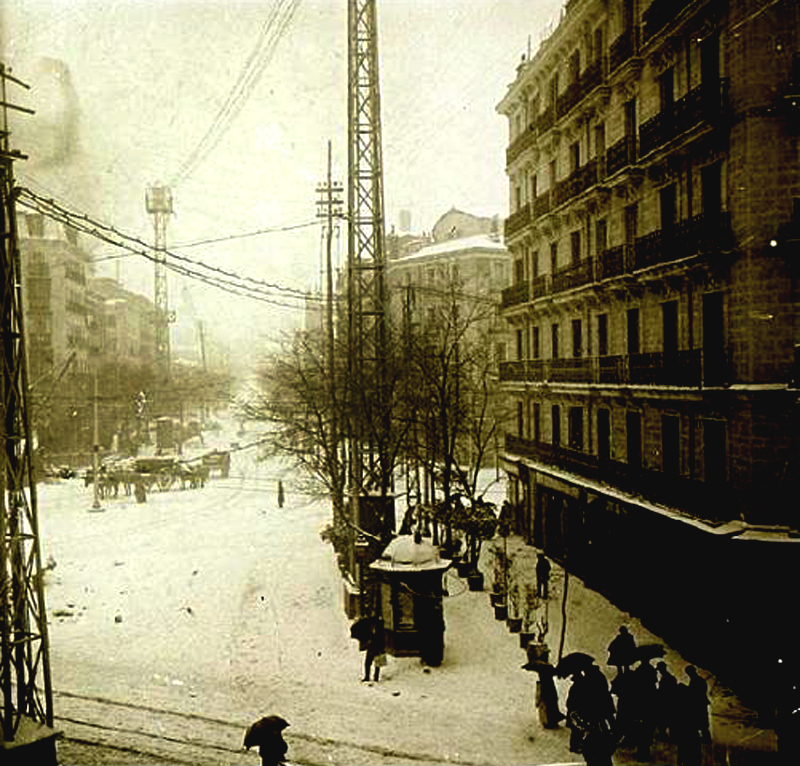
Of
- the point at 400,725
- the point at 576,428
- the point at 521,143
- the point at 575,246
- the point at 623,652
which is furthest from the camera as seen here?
the point at 521,143

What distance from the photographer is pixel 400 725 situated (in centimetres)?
1251

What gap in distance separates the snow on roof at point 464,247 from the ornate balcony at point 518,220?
66.6ft

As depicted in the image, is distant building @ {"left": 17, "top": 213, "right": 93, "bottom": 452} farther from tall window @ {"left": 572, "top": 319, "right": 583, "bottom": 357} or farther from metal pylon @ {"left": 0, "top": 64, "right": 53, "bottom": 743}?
metal pylon @ {"left": 0, "top": 64, "right": 53, "bottom": 743}

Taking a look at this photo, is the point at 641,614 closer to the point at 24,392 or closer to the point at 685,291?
the point at 685,291

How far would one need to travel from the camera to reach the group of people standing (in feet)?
35.7

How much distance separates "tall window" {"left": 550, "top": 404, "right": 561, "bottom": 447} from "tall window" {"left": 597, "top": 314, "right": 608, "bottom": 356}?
3677mm

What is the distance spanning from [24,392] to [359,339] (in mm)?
9372

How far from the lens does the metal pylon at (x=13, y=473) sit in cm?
1055

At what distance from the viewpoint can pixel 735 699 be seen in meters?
14.6

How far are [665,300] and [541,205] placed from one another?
9.19 metres

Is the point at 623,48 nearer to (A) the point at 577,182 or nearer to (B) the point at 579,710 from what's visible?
(A) the point at 577,182

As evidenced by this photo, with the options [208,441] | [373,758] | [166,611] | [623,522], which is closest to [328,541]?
[166,611]

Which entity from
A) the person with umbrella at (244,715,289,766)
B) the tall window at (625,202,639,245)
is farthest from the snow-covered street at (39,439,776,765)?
the tall window at (625,202,639,245)

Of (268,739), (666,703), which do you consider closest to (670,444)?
(666,703)
